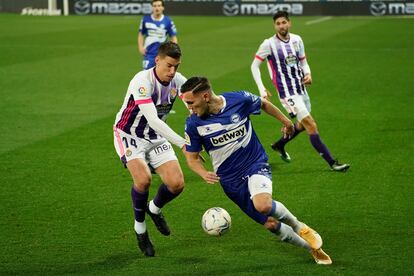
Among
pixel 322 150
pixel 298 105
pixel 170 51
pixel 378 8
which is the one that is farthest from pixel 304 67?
pixel 378 8

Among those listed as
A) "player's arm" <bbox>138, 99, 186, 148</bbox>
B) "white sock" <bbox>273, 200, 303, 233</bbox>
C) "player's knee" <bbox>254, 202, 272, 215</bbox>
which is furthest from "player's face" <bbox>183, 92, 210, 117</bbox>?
"white sock" <bbox>273, 200, 303, 233</bbox>

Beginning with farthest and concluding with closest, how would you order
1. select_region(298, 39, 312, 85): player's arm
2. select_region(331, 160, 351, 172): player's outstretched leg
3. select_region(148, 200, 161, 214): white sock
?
select_region(298, 39, 312, 85): player's arm, select_region(331, 160, 351, 172): player's outstretched leg, select_region(148, 200, 161, 214): white sock

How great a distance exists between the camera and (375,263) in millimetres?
8492

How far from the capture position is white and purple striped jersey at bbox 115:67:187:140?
29.6ft

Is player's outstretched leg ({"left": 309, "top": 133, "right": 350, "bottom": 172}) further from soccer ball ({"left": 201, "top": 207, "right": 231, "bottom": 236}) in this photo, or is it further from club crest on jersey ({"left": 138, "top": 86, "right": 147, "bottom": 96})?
club crest on jersey ({"left": 138, "top": 86, "right": 147, "bottom": 96})

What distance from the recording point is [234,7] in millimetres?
45812

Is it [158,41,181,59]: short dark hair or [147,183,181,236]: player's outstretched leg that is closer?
[158,41,181,59]: short dark hair

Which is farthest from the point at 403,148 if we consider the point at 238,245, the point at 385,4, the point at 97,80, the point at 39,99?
the point at 385,4

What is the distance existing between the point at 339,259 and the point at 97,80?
14.7 metres

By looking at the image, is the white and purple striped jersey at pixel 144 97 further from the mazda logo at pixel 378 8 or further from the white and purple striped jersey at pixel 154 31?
the mazda logo at pixel 378 8

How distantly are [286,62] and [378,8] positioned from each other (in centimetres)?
3157

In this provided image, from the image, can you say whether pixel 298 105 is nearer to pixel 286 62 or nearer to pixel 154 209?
pixel 286 62

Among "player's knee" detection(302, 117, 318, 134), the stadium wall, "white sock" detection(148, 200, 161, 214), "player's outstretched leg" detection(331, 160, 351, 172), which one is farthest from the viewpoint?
the stadium wall

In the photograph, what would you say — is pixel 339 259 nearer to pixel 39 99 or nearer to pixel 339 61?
pixel 39 99
